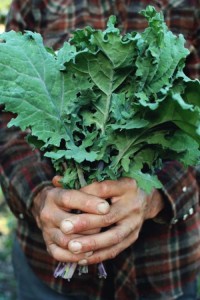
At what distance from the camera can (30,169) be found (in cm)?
202

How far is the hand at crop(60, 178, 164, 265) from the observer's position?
5.10 feet

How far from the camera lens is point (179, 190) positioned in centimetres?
193

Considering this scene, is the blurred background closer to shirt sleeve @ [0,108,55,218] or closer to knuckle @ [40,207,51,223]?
shirt sleeve @ [0,108,55,218]

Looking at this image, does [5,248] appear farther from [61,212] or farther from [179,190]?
[61,212]

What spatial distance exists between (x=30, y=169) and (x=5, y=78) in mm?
580

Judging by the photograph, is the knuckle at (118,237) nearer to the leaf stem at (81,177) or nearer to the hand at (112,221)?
the hand at (112,221)

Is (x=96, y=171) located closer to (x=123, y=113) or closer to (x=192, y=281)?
(x=123, y=113)

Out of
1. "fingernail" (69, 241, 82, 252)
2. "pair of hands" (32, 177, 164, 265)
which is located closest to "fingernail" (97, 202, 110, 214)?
"pair of hands" (32, 177, 164, 265)

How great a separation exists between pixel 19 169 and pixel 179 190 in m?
0.55

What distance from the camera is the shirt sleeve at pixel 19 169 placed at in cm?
198

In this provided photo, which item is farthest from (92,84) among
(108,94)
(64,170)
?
(64,170)

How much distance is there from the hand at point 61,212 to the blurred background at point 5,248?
2.19 metres

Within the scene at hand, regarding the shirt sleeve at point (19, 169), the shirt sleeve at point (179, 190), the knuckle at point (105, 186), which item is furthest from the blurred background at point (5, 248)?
the knuckle at point (105, 186)

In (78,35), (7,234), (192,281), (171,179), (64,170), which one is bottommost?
(7,234)
